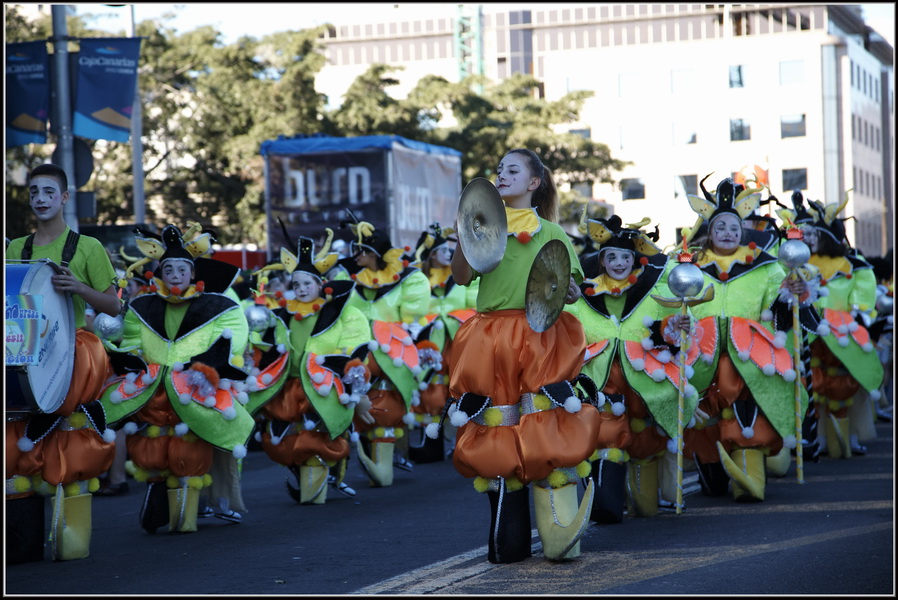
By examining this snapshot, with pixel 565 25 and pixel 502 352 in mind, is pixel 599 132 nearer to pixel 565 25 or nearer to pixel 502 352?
pixel 565 25

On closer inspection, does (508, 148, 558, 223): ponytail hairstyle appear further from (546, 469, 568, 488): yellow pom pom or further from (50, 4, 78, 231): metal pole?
A: (50, 4, 78, 231): metal pole

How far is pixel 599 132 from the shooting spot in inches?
2055

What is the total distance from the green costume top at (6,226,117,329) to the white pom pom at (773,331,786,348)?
456 centimetres

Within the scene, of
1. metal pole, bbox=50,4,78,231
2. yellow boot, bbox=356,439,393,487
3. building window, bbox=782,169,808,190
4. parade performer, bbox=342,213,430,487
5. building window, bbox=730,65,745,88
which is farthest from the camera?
building window, bbox=782,169,808,190

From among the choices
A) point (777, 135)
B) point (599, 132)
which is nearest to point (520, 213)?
point (599, 132)

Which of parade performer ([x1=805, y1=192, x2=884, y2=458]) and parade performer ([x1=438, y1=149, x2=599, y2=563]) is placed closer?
parade performer ([x1=438, y1=149, x2=599, y2=563])

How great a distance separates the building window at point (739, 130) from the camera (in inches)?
2150

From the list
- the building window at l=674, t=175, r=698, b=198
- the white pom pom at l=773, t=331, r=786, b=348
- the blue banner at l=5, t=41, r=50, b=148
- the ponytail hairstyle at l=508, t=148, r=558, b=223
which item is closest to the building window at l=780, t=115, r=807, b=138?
the building window at l=674, t=175, r=698, b=198

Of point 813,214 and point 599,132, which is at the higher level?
point 599,132

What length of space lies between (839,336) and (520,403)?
6483mm

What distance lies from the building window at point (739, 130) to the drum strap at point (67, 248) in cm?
4876

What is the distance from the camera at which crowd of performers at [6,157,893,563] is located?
680 centimetres

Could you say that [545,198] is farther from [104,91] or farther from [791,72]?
[791,72]

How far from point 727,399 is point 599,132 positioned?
1715 inches
